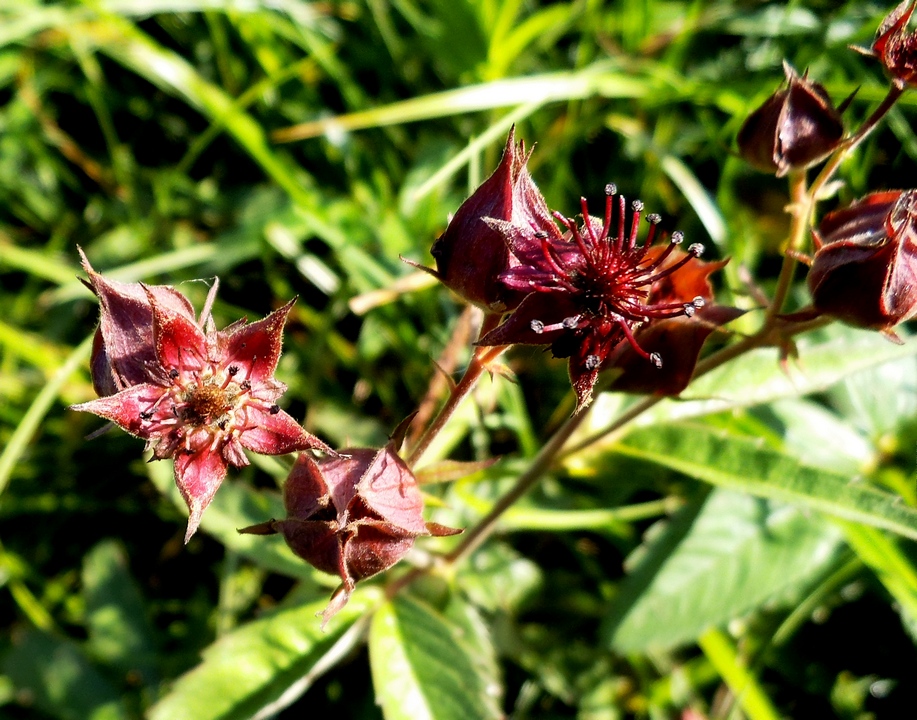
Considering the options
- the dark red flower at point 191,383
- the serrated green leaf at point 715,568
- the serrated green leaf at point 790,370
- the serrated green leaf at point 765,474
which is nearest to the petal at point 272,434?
the dark red flower at point 191,383

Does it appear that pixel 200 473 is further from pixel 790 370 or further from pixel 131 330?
pixel 790 370

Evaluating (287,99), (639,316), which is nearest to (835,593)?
(639,316)

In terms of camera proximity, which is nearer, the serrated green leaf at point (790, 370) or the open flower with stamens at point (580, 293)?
the open flower with stamens at point (580, 293)

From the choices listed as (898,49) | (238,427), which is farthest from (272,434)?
(898,49)

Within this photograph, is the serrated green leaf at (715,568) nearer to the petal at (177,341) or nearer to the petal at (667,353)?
the petal at (667,353)

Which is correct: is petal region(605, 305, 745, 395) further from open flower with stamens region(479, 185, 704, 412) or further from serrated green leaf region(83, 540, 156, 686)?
serrated green leaf region(83, 540, 156, 686)
